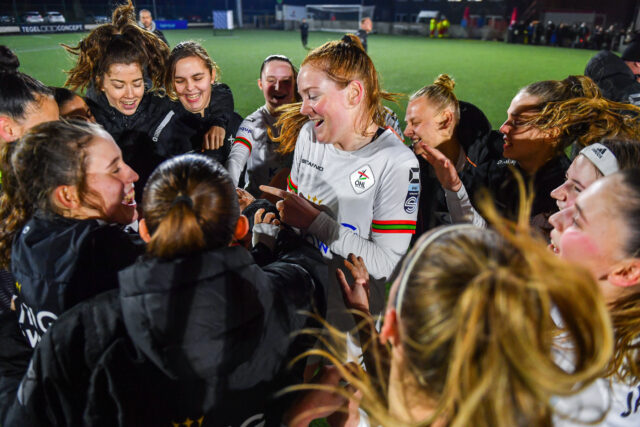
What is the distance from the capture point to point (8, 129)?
237 cm

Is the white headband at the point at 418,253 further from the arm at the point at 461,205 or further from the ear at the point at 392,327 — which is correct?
the arm at the point at 461,205

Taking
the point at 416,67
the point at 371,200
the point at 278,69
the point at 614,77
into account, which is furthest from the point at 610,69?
the point at 416,67

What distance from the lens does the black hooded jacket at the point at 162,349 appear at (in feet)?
3.47

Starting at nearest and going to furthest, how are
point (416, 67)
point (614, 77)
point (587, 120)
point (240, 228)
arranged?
point (240, 228), point (587, 120), point (614, 77), point (416, 67)

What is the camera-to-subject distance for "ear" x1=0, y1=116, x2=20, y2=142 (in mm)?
2352

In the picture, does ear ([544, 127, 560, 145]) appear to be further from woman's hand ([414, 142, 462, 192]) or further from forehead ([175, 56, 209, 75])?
forehead ([175, 56, 209, 75])

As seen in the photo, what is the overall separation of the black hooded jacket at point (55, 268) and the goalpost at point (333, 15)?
39.0 metres

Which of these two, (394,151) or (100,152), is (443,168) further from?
(100,152)

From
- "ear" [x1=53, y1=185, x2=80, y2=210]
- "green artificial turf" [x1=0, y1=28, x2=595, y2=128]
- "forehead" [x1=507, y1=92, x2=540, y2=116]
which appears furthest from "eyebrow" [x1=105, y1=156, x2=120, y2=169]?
"green artificial turf" [x1=0, y1=28, x2=595, y2=128]

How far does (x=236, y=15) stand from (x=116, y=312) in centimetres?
4427

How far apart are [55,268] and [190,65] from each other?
2.38 m

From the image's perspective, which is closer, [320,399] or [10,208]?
[320,399]

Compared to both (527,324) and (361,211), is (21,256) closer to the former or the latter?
(361,211)

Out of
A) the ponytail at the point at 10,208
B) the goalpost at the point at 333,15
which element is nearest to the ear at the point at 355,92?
the ponytail at the point at 10,208
